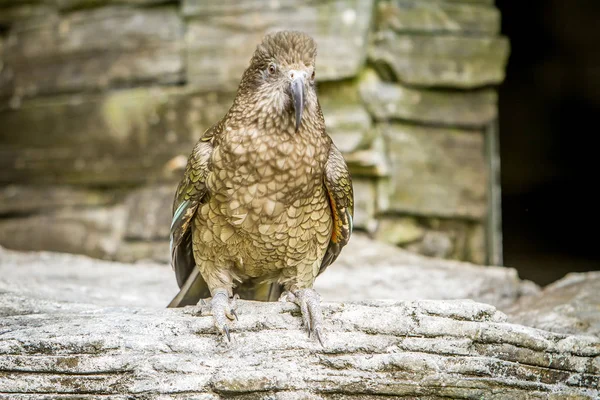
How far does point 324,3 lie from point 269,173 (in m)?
3.22

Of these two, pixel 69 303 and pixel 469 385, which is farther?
pixel 69 303

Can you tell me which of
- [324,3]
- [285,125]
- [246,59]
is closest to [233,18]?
[246,59]

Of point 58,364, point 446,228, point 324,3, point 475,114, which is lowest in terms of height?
point 446,228

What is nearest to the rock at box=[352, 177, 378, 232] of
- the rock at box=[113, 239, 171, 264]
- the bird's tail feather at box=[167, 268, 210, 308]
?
the rock at box=[113, 239, 171, 264]

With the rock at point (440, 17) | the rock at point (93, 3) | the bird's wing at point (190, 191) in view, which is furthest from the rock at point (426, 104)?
the bird's wing at point (190, 191)

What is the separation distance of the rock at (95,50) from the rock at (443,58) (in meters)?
1.94

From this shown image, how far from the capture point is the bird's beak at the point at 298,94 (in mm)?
3377

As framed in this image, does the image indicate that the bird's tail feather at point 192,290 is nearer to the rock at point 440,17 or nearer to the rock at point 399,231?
the rock at point 399,231

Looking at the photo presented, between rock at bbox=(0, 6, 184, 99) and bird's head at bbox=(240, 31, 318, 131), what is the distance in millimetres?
3267

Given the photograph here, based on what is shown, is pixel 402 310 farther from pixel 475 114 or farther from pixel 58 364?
pixel 475 114

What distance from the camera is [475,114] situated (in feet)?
21.4

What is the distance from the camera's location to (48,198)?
6.95 metres

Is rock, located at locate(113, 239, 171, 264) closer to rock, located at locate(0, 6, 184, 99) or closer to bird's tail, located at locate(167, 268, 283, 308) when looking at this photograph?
rock, located at locate(0, 6, 184, 99)

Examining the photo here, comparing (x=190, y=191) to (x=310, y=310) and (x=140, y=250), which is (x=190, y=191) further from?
(x=140, y=250)
